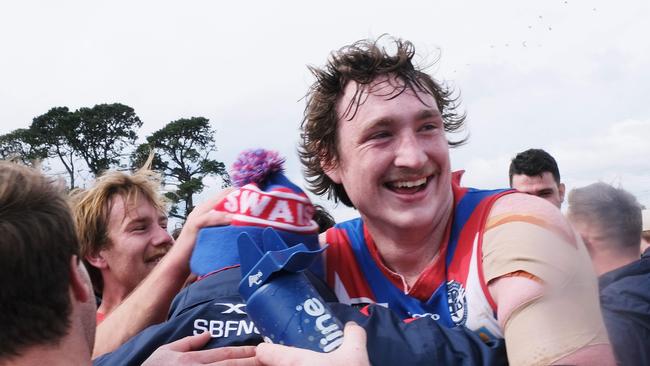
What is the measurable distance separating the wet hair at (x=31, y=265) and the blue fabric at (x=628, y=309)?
143 cm

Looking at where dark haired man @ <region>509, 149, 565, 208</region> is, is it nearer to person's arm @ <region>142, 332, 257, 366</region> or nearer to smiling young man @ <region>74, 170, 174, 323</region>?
smiling young man @ <region>74, 170, 174, 323</region>

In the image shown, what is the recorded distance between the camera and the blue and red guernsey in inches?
68.2

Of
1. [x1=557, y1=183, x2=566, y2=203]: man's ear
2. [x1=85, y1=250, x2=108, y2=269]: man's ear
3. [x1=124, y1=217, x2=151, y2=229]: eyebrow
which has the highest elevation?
[x1=124, y1=217, x2=151, y2=229]: eyebrow

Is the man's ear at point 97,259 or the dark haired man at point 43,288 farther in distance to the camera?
the man's ear at point 97,259

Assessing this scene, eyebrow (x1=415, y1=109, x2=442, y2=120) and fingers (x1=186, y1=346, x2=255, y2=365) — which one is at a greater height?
eyebrow (x1=415, y1=109, x2=442, y2=120)

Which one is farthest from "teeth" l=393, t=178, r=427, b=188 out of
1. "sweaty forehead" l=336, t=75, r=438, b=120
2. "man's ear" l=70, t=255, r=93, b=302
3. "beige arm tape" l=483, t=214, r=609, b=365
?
"man's ear" l=70, t=255, r=93, b=302

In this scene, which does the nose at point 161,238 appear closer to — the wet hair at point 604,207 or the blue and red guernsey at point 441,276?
the blue and red guernsey at point 441,276

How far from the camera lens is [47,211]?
4.62 feet

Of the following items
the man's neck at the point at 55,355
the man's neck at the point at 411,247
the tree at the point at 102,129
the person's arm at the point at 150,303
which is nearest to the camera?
the man's neck at the point at 55,355

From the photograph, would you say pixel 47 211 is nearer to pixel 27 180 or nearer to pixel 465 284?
pixel 27 180

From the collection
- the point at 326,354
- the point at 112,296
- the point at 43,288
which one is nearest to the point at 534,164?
the point at 112,296

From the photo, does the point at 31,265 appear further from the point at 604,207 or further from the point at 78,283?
the point at 604,207

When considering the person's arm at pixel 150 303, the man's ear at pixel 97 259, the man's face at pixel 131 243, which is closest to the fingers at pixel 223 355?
the person's arm at pixel 150 303

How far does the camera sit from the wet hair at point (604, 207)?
1678 mm
